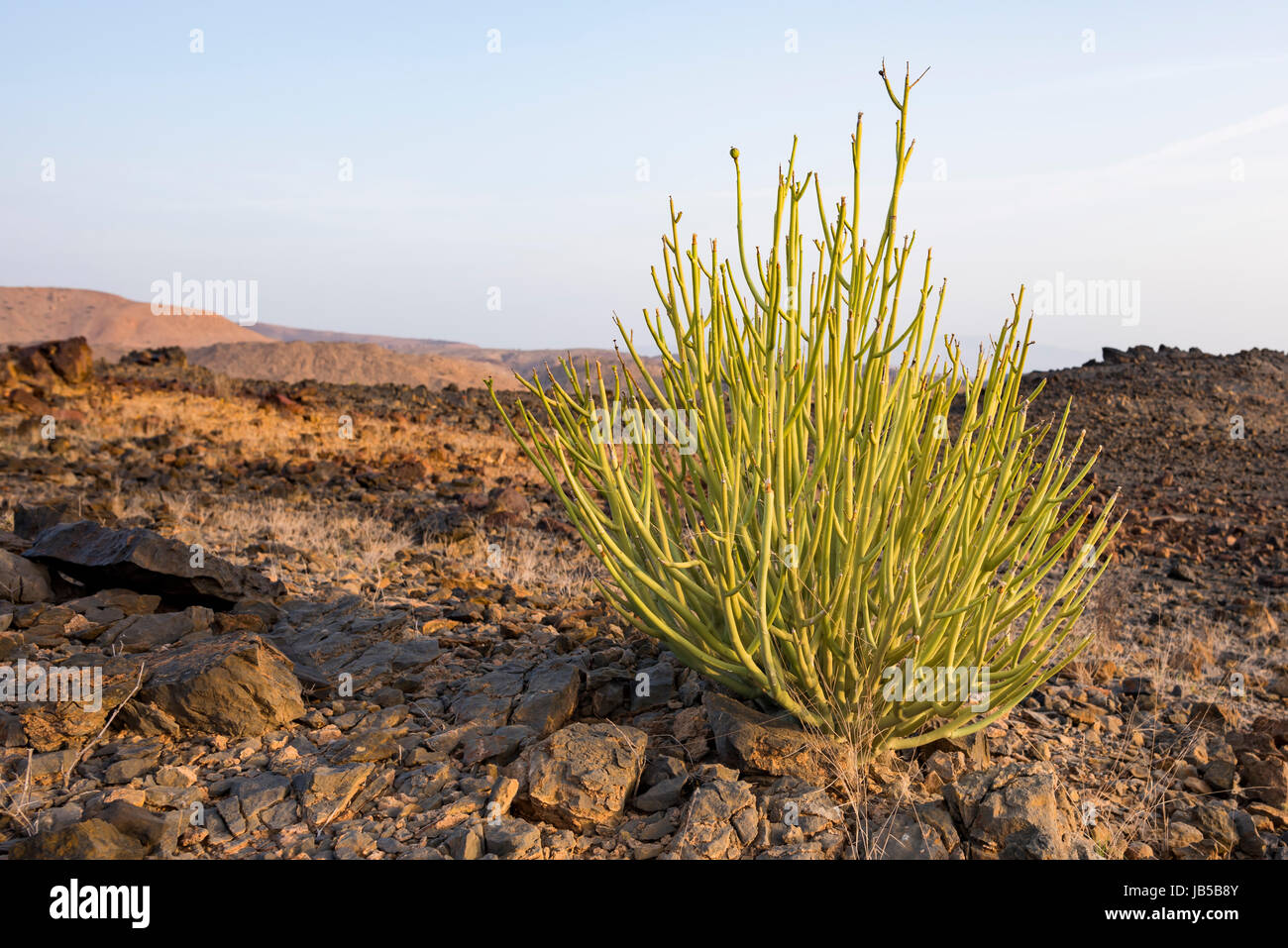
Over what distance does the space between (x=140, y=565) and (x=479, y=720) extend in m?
2.04

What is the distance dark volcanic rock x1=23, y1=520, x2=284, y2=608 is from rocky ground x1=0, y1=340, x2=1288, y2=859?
15mm

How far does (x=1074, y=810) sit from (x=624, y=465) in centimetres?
162

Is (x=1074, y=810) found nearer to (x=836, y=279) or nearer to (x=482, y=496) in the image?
(x=836, y=279)

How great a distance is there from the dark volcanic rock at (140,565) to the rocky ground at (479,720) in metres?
0.01

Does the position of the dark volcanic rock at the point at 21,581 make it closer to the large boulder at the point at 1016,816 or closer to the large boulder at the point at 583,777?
the large boulder at the point at 583,777

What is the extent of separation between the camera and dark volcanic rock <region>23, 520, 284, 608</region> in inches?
156

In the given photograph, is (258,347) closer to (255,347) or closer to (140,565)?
(255,347)

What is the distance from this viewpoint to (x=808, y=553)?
8.08 ft

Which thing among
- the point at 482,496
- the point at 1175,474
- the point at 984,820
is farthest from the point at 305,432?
the point at 1175,474

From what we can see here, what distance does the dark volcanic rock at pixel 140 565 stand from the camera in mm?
3955

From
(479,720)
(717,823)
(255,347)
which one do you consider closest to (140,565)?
(479,720)

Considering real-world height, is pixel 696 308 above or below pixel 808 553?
above

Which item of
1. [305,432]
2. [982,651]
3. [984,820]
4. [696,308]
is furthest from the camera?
[305,432]

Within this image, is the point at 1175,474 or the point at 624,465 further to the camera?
the point at 1175,474
